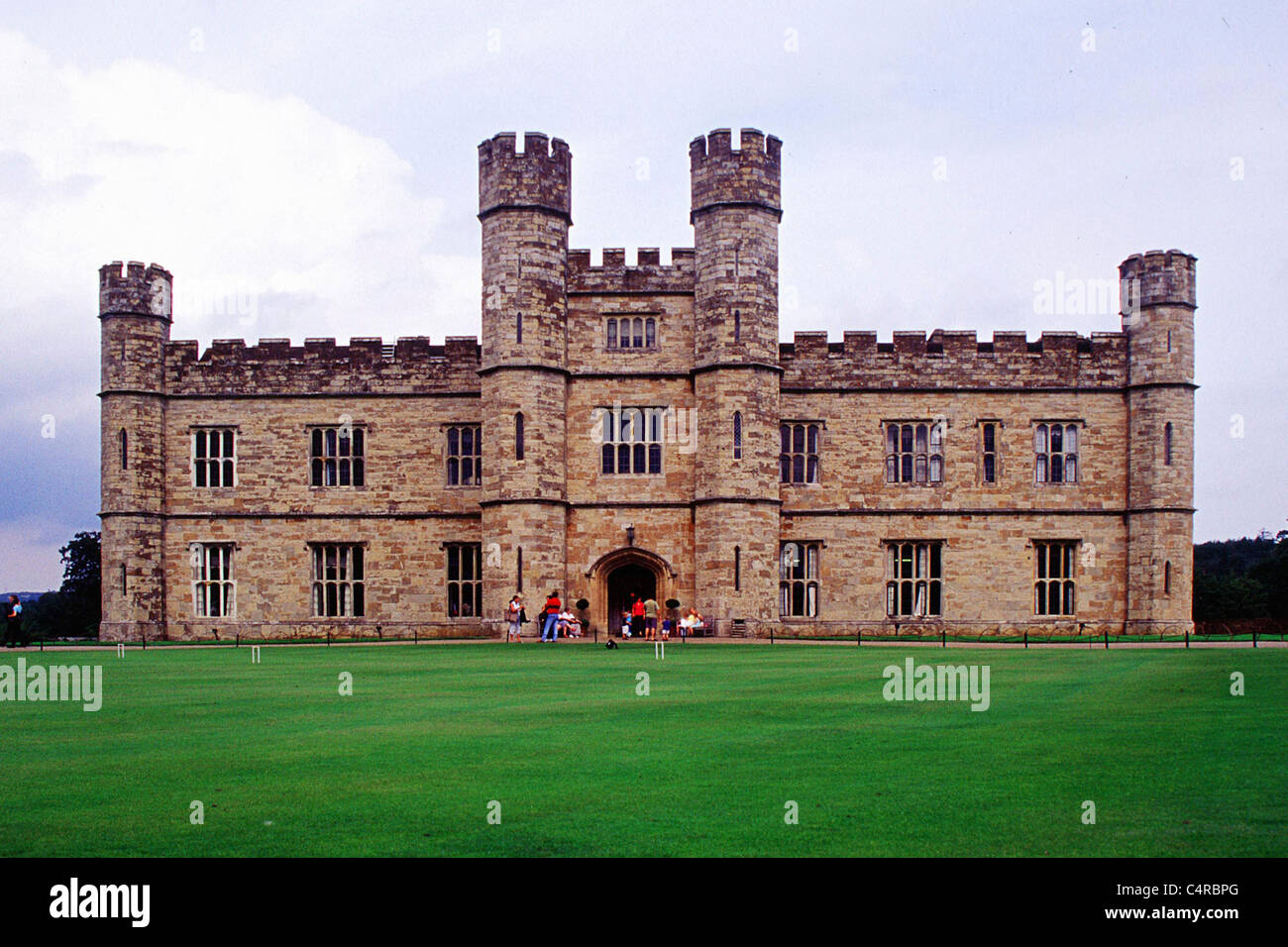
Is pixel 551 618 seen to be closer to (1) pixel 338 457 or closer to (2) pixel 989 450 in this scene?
(1) pixel 338 457

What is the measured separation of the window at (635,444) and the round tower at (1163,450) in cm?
1304

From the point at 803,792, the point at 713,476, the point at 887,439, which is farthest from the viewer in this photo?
the point at 887,439

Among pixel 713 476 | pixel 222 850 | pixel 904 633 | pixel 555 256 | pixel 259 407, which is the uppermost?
pixel 555 256

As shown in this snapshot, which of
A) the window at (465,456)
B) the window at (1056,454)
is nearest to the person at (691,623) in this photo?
the window at (465,456)

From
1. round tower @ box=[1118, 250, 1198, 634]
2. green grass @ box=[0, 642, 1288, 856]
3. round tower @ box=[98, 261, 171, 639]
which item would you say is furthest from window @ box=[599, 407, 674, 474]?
green grass @ box=[0, 642, 1288, 856]

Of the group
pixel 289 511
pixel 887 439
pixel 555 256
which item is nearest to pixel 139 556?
pixel 289 511

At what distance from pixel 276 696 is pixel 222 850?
27.0 ft

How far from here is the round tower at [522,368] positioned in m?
30.3

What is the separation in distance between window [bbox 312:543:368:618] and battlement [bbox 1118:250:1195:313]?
2258 cm

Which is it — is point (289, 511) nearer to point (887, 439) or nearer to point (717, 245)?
point (717, 245)

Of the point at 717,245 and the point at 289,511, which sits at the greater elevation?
the point at 717,245

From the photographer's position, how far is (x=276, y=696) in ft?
45.6

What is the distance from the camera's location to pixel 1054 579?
108 feet
